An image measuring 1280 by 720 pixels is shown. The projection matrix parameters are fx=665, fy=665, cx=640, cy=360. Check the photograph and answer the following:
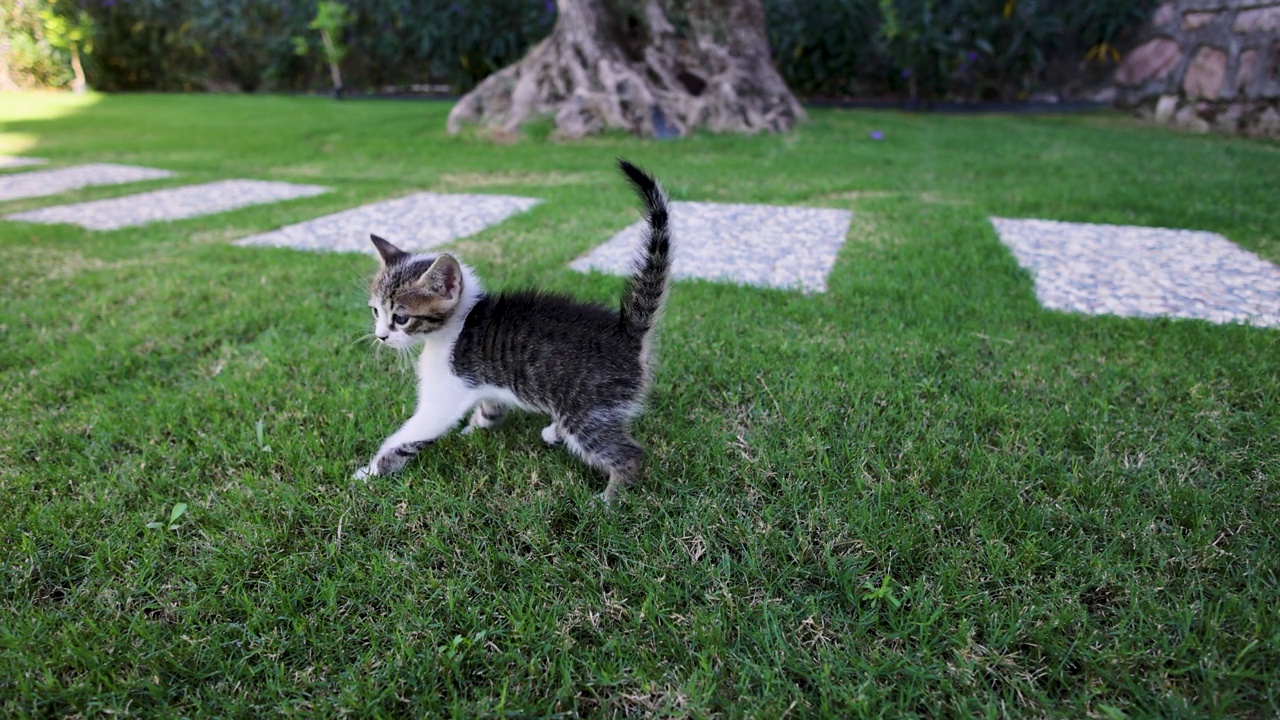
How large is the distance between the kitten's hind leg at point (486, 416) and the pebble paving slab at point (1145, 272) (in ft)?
8.98

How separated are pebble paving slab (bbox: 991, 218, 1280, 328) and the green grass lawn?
23 cm

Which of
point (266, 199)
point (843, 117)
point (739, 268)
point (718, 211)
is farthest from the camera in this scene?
point (843, 117)

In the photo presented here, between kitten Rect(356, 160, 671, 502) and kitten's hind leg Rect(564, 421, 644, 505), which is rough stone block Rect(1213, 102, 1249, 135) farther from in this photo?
kitten's hind leg Rect(564, 421, 644, 505)

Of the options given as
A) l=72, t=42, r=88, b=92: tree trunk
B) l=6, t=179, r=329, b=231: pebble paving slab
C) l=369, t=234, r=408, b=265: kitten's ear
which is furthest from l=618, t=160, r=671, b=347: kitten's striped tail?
l=72, t=42, r=88, b=92: tree trunk

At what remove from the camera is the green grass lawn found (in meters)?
1.45

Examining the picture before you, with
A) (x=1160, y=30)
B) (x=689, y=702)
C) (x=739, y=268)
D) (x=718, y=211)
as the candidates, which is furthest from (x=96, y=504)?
(x=1160, y=30)

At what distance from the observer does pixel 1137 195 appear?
546cm

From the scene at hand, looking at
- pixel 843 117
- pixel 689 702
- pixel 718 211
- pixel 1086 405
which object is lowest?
pixel 689 702

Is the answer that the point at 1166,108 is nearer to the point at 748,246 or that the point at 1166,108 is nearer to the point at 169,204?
the point at 748,246

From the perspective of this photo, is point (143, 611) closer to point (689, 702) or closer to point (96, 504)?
point (96, 504)

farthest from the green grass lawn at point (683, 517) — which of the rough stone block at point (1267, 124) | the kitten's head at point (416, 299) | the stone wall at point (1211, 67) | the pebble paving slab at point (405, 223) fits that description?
the stone wall at point (1211, 67)

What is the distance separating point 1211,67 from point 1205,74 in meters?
0.14

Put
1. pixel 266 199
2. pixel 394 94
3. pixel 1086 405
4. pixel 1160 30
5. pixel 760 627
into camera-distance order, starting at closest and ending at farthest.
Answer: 1. pixel 760 627
2. pixel 1086 405
3. pixel 266 199
4. pixel 1160 30
5. pixel 394 94

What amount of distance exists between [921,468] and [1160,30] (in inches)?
480
